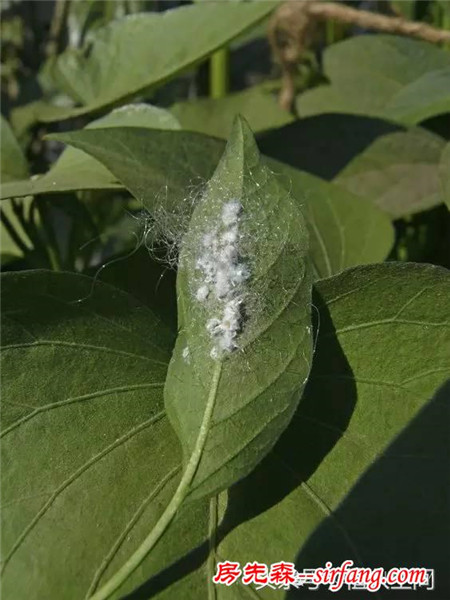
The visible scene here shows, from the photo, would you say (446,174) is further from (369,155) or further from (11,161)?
(11,161)

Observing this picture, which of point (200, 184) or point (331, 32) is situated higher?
point (200, 184)

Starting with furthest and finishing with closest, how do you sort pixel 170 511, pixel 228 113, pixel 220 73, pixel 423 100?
1. pixel 220 73
2. pixel 228 113
3. pixel 423 100
4. pixel 170 511

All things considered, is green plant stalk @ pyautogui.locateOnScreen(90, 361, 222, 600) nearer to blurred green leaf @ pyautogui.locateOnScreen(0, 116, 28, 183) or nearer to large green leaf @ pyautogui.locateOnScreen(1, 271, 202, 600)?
large green leaf @ pyautogui.locateOnScreen(1, 271, 202, 600)

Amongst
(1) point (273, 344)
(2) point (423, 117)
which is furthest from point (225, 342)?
(2) point (423, 117)

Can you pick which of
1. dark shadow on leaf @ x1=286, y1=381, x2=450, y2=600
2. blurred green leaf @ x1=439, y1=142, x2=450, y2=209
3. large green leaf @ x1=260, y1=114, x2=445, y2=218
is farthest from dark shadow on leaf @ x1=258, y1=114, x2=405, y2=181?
dark shadow on leaf @ x1=286, y1=381, x2=450, y2=600

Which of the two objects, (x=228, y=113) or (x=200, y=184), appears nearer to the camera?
(x=200, y=184)

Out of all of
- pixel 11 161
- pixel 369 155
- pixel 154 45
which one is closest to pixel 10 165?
pixel 11 161

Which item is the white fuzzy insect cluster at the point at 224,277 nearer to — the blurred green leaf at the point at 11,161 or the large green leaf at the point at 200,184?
the large green leaf at the point at 200,184
